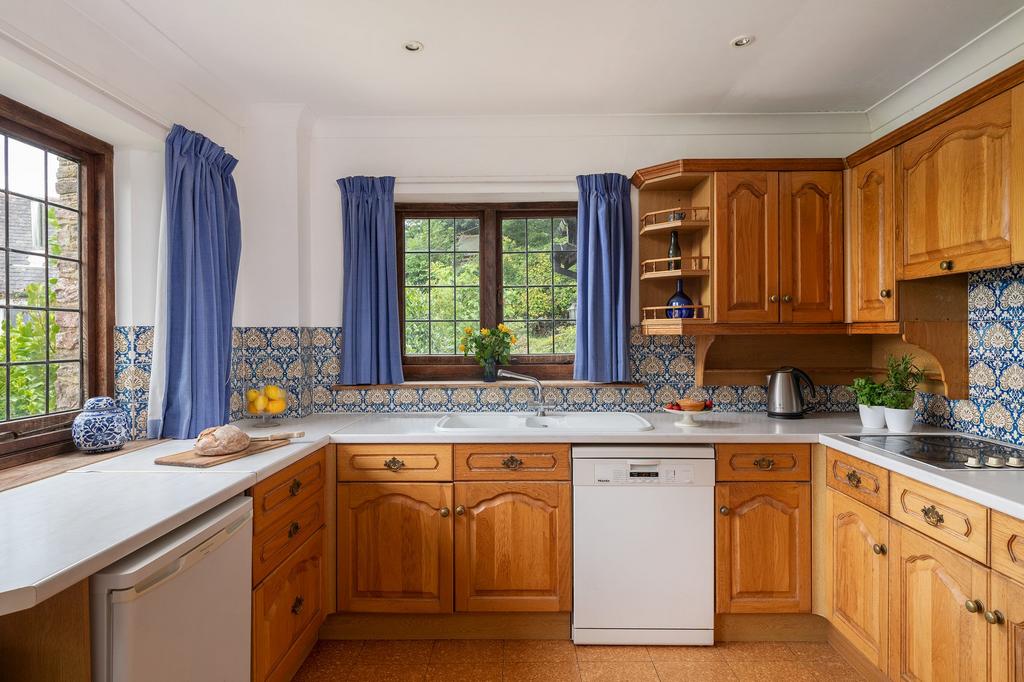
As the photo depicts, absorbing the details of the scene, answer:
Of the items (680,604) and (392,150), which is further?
(392,150)

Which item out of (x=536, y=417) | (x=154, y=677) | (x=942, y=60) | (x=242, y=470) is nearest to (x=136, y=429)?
(x=242, y=470)

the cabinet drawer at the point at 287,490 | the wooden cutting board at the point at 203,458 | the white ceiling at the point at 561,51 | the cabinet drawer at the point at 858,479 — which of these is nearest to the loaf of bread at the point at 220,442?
the wooden cutting board at the point at 203,458

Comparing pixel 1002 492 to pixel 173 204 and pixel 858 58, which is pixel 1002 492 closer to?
pixel 858 58

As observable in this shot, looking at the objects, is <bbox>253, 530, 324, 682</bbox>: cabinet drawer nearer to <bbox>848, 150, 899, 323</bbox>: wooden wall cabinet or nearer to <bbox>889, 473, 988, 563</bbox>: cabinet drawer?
<bbox>889, 473, 988, 563</bbox>: cabinet drawer

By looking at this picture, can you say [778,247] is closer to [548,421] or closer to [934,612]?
[548,421]

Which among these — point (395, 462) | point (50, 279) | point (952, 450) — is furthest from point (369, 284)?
point (952, 450)

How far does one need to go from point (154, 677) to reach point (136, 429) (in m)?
1.31

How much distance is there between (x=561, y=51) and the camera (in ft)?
7.18

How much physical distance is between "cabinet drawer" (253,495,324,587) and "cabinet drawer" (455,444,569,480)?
1.95 ft

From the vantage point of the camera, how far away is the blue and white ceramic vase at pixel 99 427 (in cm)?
190

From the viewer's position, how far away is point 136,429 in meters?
2.19

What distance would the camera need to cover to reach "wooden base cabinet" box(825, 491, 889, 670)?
74.8 inches

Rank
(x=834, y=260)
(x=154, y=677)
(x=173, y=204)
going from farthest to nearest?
(x=834, y=260), (x=173, y=204), (x=154, y=677)

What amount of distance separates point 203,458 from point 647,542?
175 cm
